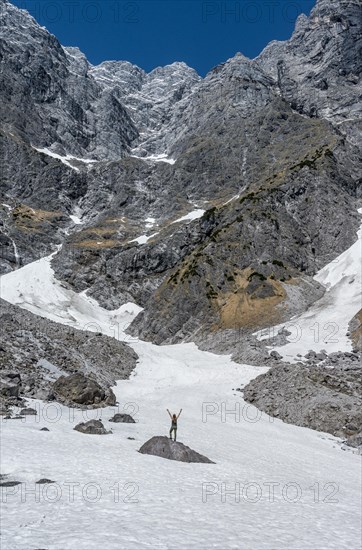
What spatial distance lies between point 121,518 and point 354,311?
228 feet

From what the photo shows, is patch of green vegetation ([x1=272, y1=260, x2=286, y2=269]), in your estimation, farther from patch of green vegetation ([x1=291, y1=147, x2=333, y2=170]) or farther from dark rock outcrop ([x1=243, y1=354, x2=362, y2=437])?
dark rock outcrop ([x1=243, y1=354, x2=362, y2=437])

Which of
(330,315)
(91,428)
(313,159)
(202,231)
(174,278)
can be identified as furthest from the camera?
(313,159)

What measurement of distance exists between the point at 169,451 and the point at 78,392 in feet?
47.5

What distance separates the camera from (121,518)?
1198cm

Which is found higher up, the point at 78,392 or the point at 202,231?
the point at 202,231

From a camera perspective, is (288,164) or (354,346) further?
(288,164)

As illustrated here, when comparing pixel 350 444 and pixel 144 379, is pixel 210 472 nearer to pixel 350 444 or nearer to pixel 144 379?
pixel 350 444

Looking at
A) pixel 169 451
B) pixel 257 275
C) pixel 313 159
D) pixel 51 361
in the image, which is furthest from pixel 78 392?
pixel 313 159

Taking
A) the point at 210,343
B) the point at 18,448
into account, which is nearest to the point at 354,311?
the point at 210,343

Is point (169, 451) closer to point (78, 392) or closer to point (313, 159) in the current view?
point (78, 392)

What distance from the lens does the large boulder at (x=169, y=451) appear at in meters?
21.4

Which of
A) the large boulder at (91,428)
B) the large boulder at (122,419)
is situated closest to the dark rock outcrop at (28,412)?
the large boulder at (91,428)

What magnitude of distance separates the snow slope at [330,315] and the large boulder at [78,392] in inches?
1190

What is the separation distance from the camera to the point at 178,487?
1631cm
